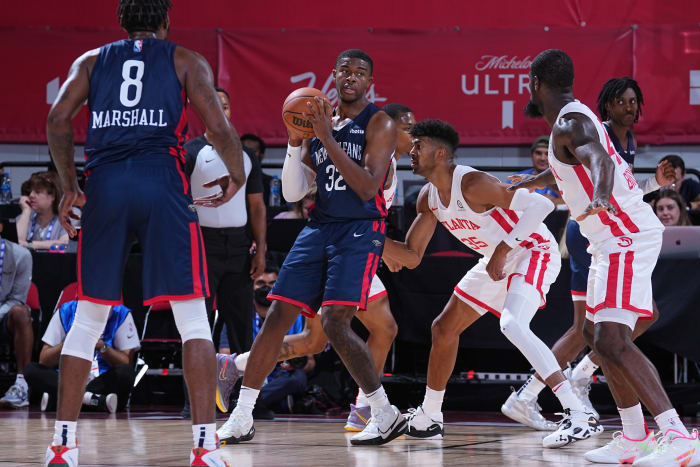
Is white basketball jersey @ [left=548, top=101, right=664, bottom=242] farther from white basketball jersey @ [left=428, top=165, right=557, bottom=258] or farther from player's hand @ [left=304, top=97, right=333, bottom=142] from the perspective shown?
white basketball jersey @ [left=428, top=165, right=557, bottom=258]

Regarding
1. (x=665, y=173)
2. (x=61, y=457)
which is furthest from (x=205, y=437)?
(x=665, y=173)

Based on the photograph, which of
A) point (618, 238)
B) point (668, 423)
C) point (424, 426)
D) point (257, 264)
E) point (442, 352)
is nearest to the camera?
point (668, 423)

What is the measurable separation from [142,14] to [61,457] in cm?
161

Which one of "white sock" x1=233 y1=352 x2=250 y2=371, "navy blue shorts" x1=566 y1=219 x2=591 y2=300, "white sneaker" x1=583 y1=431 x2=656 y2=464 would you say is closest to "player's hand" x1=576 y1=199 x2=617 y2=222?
"white sneaker" x1=583 y1=431 x2=656 y2=464

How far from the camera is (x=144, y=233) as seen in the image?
135 inches

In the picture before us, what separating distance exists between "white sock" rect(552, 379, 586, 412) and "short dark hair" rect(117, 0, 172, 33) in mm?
2715

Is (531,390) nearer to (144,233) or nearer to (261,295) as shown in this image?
(261,295)

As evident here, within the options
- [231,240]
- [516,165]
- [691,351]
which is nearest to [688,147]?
[516,165]

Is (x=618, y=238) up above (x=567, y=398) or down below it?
above

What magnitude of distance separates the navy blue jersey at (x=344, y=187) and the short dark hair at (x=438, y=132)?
0.62 m

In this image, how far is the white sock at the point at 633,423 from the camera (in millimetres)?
4039

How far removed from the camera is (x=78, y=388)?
11.3ft

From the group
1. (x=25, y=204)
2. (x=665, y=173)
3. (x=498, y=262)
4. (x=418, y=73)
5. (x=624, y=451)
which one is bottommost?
(x=624, y=451)

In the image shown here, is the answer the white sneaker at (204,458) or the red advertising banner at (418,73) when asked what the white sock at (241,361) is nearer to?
the white sneaker at (204,458)
